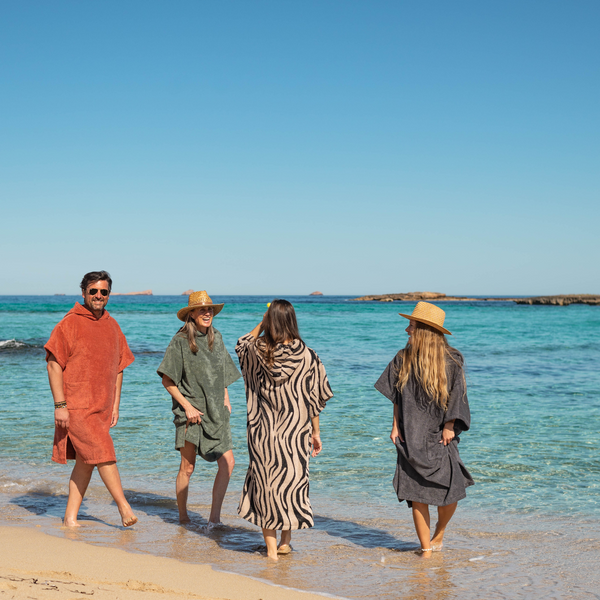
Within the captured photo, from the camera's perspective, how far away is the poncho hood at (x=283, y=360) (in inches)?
154

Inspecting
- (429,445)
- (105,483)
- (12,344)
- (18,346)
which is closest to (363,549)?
(429,445)

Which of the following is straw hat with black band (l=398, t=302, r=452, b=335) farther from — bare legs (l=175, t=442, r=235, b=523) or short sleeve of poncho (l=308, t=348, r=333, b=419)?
bare legs (l=175, t=442, r=235, b=523)

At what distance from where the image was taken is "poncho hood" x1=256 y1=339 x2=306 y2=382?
12.8 feet

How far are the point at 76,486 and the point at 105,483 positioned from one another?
15.4 inches

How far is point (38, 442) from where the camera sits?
25.0 ft

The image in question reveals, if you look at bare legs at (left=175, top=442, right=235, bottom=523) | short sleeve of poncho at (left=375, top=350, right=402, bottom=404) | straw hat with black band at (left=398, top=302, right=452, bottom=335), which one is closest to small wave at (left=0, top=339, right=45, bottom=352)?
bare legs at (left=175, top=442, right=235, bottom=523)

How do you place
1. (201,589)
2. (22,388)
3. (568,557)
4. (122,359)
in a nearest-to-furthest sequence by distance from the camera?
(201,589) → (568,557) → (122,359) → (22,388)

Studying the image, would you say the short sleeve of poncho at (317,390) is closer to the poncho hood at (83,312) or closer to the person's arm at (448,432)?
the person's arm at (448,432)

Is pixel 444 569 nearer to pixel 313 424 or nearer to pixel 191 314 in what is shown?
pixel 313 424

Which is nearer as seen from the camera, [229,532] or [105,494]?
[229,532]

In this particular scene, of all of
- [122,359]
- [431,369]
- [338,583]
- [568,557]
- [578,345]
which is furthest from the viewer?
[578,345]

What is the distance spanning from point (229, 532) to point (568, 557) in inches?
94.7

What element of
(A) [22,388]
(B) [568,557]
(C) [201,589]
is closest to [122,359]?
(C) [201,589]

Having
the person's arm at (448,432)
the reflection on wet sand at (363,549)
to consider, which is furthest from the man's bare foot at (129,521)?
the person's arm at (448,432)
